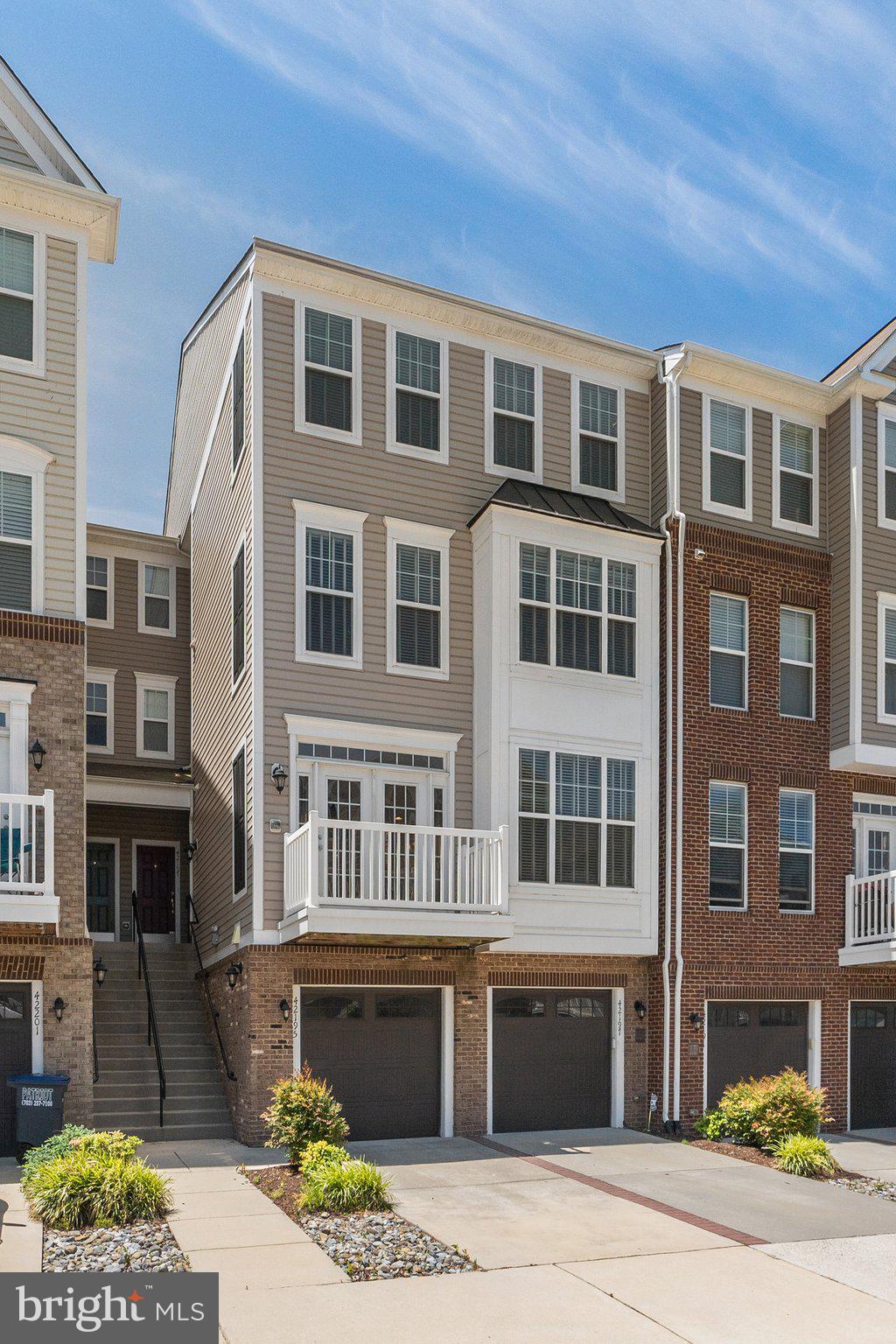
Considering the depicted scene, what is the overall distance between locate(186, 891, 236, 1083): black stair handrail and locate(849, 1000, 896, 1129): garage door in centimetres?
894

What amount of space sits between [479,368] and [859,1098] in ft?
38.6

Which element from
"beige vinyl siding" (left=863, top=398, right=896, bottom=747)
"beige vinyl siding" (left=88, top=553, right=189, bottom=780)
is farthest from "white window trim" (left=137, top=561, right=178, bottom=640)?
"beige vinyl siding" (left=863, top=398, right=896, bottom=747)

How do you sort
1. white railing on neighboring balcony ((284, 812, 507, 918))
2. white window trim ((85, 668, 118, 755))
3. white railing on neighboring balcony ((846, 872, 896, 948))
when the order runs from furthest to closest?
white window trim ((85, 668, 118, 755)) < white railing on neighboring balcony ((846, 872, 896, 948)) < white railing on neighboring balcony ((284, 812, 507, 918))

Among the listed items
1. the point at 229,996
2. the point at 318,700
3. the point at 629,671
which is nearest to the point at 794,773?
the point at 629,671

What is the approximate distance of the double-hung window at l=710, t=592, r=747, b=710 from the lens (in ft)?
59.7

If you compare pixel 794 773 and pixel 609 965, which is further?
pixel 794 773

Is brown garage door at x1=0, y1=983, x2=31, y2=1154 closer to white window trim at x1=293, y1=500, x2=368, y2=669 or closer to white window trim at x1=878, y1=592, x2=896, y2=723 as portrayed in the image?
white window trim at x1=293, y1=500, x2=368, y2=669

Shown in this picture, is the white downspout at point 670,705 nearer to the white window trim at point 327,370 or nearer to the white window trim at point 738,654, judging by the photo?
the white window trim at point 738,654

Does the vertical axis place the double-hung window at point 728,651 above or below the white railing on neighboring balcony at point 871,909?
above

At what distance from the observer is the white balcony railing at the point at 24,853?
13438 millimetres

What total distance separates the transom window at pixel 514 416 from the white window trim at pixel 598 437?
0.63 meters

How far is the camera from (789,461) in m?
19.3

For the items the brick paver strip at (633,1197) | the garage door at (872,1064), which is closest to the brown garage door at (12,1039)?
the brick paver strip at (633,1197)

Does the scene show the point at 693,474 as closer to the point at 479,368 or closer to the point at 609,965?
the point at 479,368
